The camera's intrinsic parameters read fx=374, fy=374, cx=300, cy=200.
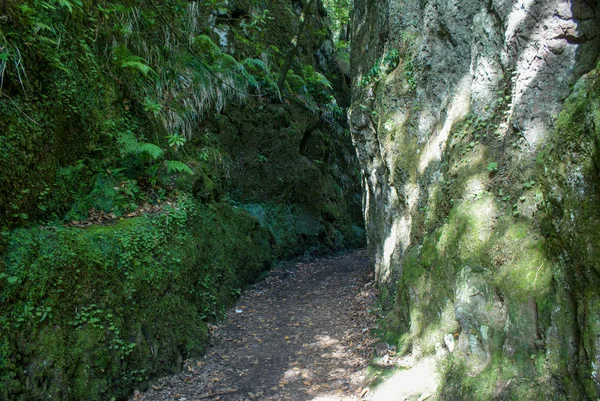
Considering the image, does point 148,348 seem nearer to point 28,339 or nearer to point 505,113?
point 28,339

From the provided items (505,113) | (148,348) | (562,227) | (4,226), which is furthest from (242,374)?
(505,113)

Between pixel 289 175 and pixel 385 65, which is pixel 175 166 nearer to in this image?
pixel 385 65

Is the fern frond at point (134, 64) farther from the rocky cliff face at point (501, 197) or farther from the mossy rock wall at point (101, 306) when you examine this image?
the rocky cliff face at point (501, 197)

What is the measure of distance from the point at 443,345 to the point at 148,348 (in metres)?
3.87

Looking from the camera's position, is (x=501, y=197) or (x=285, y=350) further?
(x=285, y=350)

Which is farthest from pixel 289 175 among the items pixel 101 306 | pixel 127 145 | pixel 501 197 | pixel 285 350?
pixel 501 197

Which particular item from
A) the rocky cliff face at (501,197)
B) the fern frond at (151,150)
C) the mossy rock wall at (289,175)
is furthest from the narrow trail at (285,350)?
the fern frond at (151,150)

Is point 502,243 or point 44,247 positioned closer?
point 502,243

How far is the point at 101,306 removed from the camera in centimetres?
493

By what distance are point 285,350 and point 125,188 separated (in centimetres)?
388

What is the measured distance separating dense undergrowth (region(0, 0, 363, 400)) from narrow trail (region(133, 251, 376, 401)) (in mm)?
396

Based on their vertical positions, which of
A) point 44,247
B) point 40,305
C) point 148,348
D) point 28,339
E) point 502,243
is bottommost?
point 148,348

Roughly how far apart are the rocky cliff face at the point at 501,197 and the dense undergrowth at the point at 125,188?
3597mm

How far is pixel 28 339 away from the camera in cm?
422
